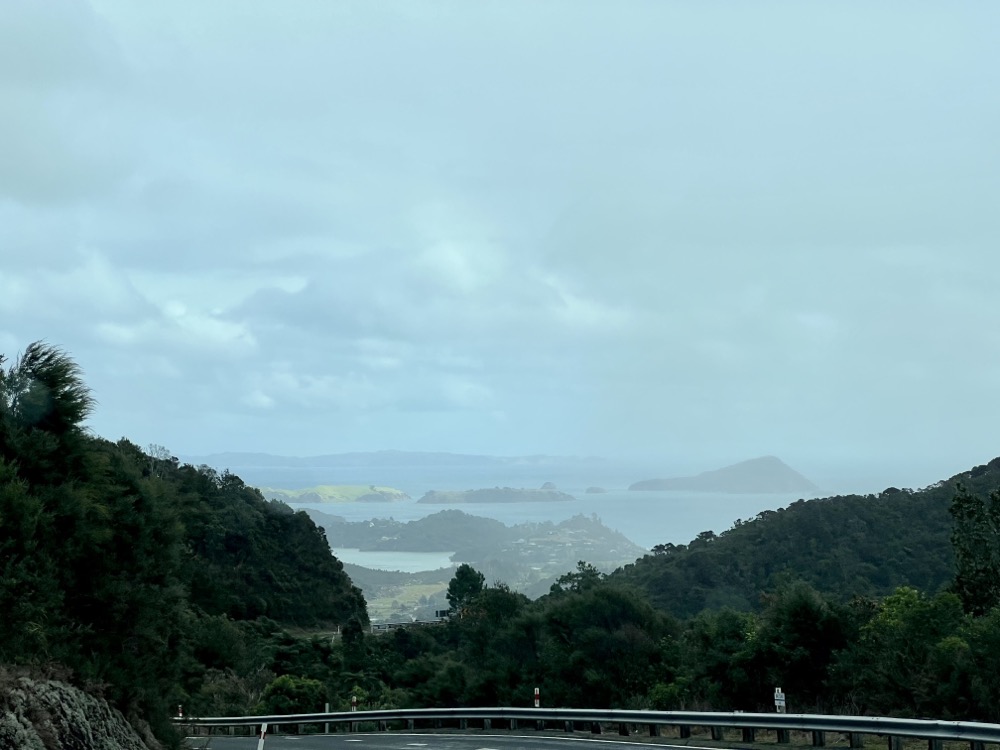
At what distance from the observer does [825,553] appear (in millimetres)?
71812

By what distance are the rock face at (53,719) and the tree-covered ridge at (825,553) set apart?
51720 millimetres

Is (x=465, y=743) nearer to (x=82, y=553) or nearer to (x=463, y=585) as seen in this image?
(x=82, y=553)

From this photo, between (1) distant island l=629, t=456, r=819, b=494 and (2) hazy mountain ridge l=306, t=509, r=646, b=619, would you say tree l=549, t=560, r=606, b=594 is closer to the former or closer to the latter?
(2) hazy mountain ridge l=306, t=509, r=646, b=619

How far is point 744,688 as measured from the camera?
76.3 ft

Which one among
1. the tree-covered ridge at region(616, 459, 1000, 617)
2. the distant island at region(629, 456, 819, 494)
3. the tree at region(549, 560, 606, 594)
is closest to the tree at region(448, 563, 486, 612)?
the tree-covered ridge at region(616, 459, 1000, 617)

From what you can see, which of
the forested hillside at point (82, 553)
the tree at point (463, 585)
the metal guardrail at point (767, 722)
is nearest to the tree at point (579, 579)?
the metal guardrail at point (767, 722)

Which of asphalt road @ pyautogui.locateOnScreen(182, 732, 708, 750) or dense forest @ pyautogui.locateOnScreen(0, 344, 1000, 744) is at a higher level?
dense forest @ pyautogui.locateOnScreen(0, 344, 1000, 744)

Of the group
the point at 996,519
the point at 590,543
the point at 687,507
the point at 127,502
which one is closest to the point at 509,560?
the point at 590,543

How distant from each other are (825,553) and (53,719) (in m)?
66.3

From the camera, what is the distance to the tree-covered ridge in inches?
2559

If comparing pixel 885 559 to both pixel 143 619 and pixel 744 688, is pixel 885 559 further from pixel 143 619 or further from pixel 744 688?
pixel 143 619

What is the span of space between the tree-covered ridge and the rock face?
51720mm

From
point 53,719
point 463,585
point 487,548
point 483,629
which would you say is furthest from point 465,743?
point 487,548

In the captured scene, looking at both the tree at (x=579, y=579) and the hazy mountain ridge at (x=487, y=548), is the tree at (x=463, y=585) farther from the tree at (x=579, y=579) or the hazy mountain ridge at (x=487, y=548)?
the tree at (x=579, y=579)
